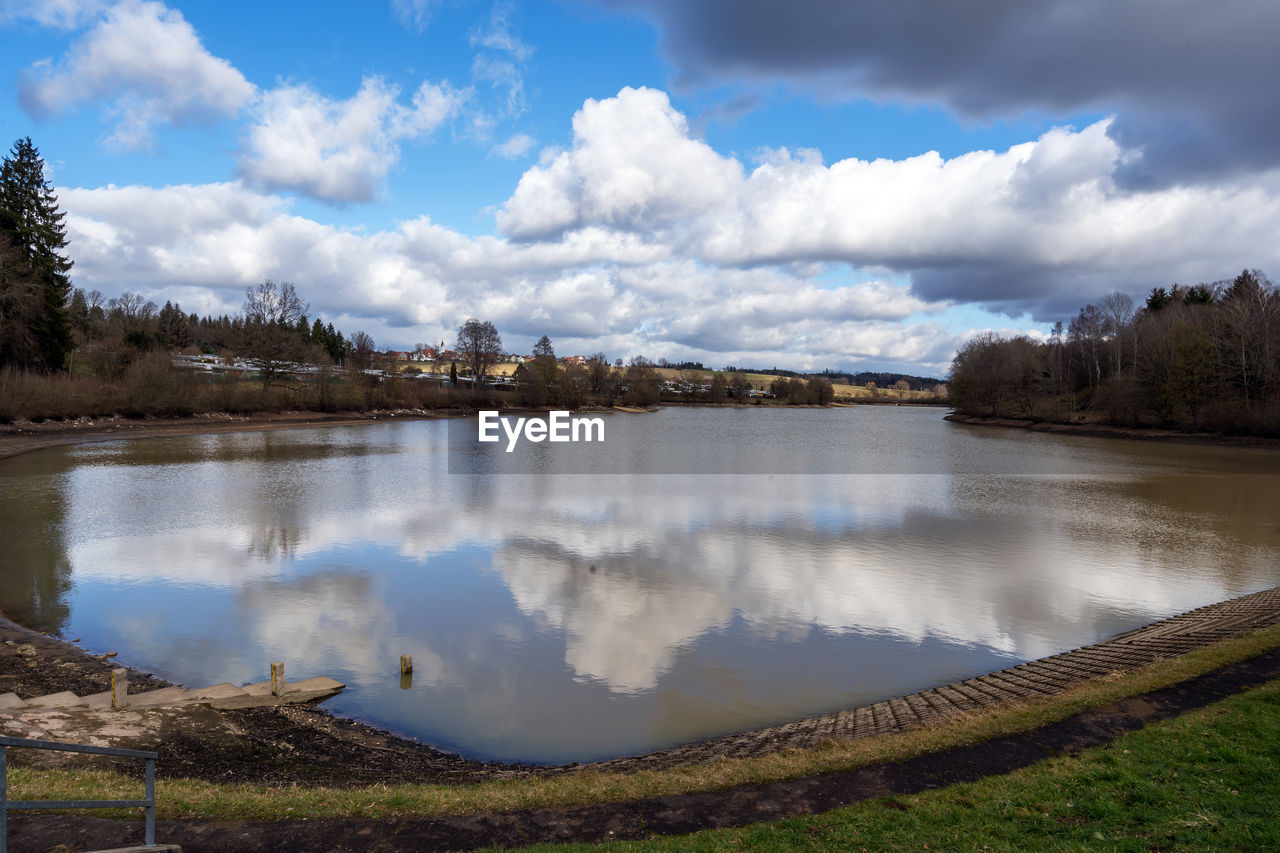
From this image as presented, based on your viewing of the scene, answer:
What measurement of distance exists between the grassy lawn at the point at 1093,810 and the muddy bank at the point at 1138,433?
61929mm

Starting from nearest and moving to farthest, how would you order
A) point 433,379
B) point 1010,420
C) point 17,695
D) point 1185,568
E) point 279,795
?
point 279,795 < point 17,695 < point 1185,568 < point 1010,420 < point 433,379

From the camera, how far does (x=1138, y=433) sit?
2539 inches

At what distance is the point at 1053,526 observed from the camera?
24.1 meters

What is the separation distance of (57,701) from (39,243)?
6219cm

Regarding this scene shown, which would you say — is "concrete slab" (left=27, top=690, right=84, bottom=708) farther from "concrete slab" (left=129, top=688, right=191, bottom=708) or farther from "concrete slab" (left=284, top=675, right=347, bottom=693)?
"concrete slab" (left=284, top=675, right=347, bottom=693)

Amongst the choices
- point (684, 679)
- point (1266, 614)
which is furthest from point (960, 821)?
point (1266, 614)

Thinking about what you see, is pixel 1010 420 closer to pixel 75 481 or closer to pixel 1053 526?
pixel 1053 526

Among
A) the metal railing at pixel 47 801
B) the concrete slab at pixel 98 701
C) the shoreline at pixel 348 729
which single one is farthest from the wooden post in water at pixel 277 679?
the metal railing at pixel 47 801

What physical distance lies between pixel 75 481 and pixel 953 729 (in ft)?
119

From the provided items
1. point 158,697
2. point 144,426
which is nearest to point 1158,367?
point 158,697

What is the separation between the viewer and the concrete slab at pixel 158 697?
9516mm

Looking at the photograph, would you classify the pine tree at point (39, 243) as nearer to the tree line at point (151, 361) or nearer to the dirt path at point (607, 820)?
the tree line at point (151, 361)

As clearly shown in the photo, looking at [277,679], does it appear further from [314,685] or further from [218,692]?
[218,692]

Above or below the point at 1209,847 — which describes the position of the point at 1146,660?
below
